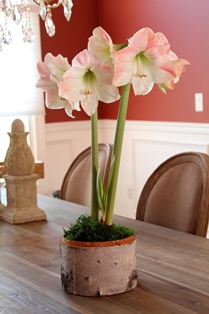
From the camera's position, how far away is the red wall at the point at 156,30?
12.2 feet

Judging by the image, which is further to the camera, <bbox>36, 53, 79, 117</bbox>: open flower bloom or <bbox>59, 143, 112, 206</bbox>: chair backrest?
<bbox>59, 143, 112, 206</bbox>: chair backrest

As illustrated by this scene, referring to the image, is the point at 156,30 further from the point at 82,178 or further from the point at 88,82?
the point at 88,82

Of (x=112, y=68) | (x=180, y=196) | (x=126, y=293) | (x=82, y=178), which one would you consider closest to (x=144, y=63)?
(x=112, y=68)

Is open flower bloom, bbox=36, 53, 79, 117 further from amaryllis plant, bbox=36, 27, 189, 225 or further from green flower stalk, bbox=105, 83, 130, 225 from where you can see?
green flower stalk, bbox=105, 83, 130, 225

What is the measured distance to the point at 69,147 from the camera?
4680 mm

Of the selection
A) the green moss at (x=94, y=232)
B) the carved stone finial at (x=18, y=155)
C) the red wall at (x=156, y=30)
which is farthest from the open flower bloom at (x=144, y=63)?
the red wall at (x=156, y=30)

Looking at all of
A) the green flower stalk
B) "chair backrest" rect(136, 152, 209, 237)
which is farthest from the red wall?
the green flower stalk

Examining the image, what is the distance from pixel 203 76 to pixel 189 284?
8.14 ft

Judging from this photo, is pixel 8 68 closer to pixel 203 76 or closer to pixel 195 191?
pixel 203 76

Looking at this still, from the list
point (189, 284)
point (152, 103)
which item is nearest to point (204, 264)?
point (189, 284)

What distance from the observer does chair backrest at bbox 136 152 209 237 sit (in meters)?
2.11

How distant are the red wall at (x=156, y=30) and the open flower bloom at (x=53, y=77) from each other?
96.9 inches

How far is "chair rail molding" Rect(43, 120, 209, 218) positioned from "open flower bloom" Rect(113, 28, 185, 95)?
268 cm

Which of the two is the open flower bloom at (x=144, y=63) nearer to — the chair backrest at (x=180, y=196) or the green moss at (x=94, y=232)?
the green moss at (x=94, y=232)
